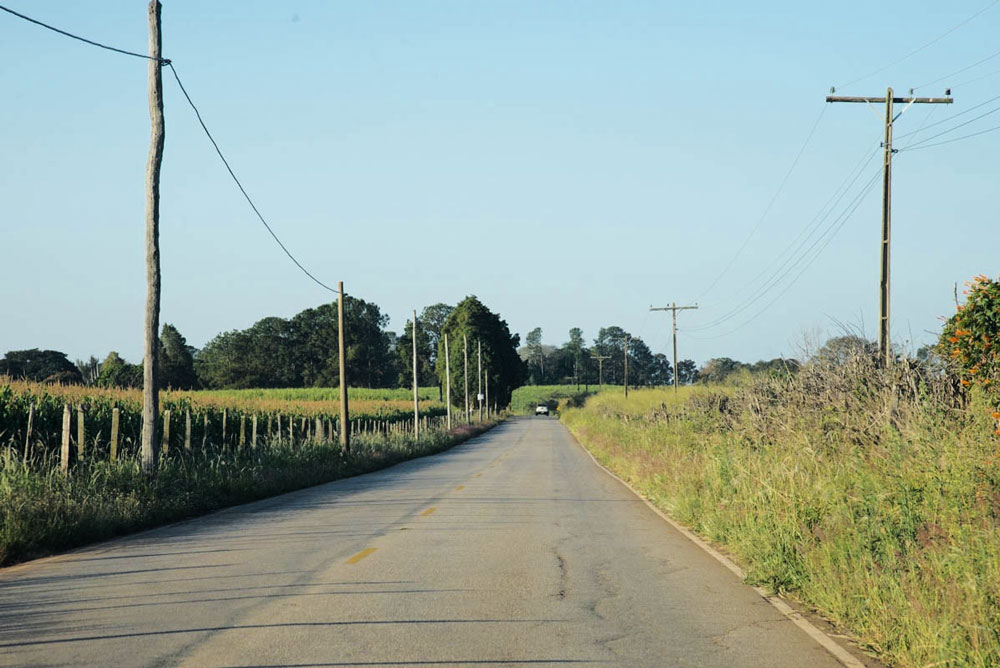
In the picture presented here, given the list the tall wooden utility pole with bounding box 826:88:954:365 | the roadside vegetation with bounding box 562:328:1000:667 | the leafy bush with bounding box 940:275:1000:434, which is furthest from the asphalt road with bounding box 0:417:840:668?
the tall wooden utility pole with bounding box 826:88:954:365

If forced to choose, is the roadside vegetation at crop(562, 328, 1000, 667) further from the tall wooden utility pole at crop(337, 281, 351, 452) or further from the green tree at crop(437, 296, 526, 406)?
the green tree at crop(437, 296, 526, 406)

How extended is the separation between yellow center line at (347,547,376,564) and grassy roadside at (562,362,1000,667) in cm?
444

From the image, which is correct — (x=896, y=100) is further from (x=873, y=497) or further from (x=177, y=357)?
(x=177, y=357)

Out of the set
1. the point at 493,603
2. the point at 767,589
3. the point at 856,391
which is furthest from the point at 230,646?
the point at 856,391

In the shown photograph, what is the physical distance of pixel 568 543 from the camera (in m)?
13.2

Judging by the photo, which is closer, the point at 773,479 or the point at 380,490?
the point at 773,479

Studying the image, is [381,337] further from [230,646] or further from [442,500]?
[230,646]

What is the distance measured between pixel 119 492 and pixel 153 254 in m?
5.09

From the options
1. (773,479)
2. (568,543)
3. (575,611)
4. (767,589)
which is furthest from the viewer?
(568,543)

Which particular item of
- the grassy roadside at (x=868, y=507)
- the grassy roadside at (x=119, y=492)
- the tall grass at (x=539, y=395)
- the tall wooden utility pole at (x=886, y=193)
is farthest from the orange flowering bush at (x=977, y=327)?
the tall grass at (x=539, y=395)

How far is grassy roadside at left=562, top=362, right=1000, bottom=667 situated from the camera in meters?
6.75

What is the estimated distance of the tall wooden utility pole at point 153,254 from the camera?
59.7 ft

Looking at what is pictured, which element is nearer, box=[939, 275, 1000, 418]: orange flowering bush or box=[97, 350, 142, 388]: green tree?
box=[939, 275, 1000, 418]: orange flowering bush

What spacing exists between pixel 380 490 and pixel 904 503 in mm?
15831
